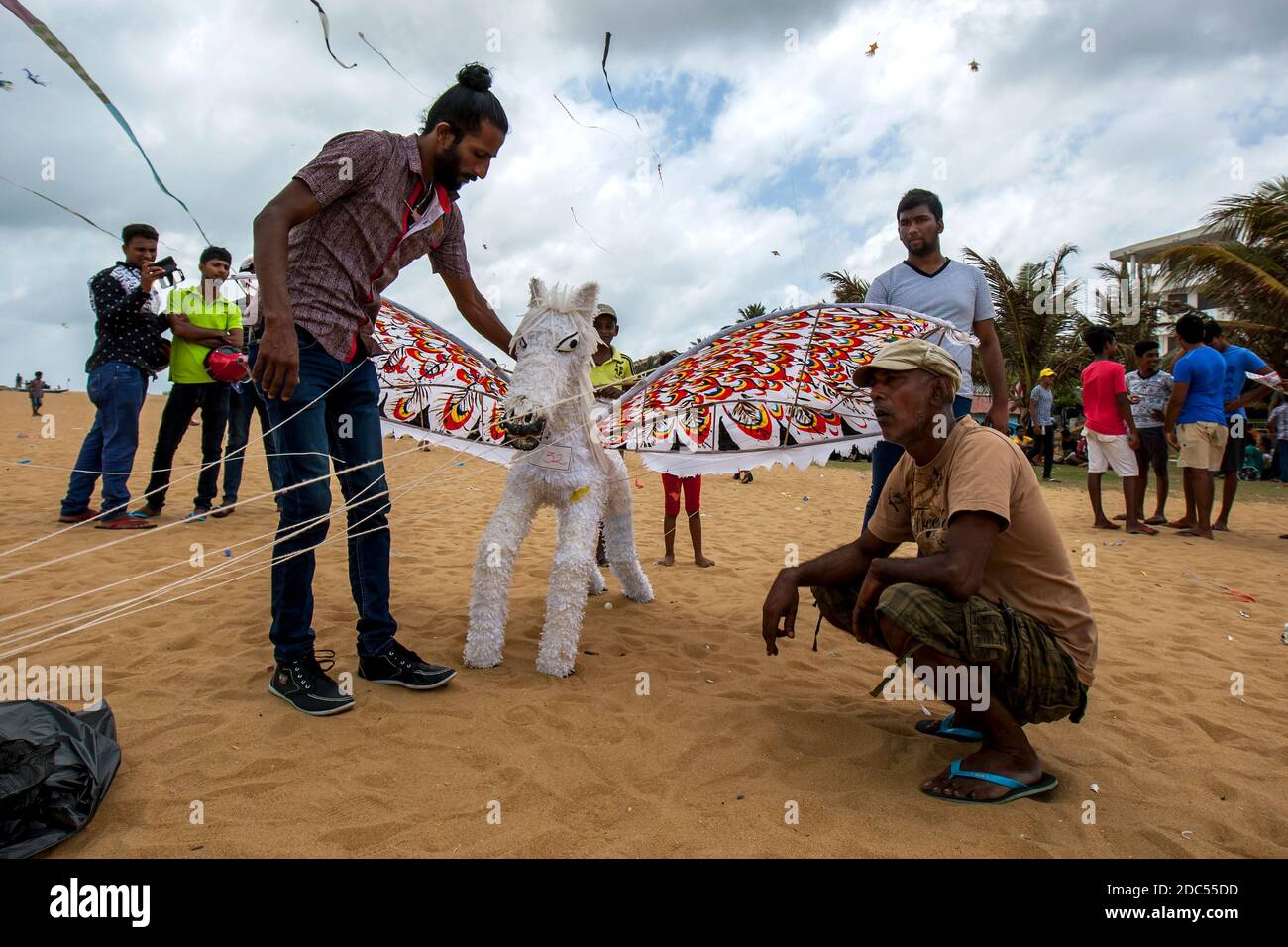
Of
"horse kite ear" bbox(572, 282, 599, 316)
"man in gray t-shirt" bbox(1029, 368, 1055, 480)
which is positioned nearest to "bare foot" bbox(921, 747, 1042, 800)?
"horse kite ear" bbox(572, 282, 599, 316)

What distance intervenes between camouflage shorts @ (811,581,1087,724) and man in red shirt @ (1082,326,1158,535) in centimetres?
622

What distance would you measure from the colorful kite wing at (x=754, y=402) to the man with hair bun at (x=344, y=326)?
1.38 metres

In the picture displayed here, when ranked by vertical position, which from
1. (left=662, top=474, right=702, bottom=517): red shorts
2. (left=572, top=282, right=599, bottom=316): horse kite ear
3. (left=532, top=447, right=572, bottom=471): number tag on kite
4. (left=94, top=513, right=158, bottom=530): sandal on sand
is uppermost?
(left=572, top=282, right=599, bottom=316): horse kite ear

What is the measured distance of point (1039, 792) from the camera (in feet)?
7.97

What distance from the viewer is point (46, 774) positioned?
196 cm

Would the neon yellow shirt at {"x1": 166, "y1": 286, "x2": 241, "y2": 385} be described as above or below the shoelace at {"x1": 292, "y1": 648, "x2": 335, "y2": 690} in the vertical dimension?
above

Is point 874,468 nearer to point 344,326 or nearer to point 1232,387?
point 344,326

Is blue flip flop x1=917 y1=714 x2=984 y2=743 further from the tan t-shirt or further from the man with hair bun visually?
the man with hair bun

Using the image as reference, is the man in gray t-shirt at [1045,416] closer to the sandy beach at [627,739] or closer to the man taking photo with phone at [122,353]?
the sandy beach at [627,739]

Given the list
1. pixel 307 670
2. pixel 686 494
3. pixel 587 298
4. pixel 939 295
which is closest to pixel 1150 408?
pixel 686 494

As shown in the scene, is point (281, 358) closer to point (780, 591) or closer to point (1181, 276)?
point (780, 591)

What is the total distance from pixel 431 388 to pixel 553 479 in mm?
1061

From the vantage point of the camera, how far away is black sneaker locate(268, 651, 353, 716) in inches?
110

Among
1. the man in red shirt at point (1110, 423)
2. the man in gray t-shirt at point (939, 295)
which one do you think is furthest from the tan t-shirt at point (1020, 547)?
the man in red shirt at point (1110, 423)
